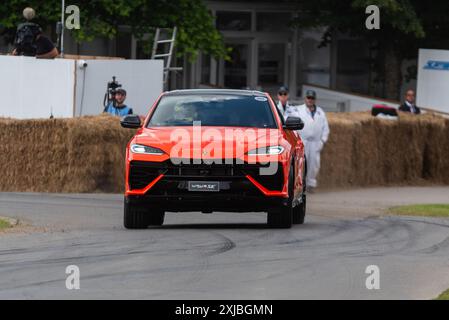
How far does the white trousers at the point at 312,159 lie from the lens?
2697 centimetres

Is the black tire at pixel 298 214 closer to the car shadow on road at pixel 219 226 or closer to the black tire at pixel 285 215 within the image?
the car shadow on road at pixel 219 226

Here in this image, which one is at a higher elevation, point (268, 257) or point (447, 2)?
point (447, 2)

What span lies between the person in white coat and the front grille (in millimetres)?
9522

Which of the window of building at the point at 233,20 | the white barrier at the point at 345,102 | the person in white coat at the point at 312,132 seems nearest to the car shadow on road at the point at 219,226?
the person in white coat at the point at 312,132

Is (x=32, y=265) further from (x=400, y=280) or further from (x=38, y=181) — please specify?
(x=38, y=181)

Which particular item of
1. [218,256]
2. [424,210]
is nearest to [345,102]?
[424,210]

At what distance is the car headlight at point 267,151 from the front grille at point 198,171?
13 cm

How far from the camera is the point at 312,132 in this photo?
2669 cm

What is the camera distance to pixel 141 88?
102 feet

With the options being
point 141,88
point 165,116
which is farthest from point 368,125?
point 165,116

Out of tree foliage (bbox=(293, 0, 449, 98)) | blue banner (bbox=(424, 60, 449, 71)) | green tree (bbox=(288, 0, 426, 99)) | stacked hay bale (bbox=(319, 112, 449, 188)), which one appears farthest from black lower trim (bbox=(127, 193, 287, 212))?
blue banner (bbox=(424, 60, 449, 71))

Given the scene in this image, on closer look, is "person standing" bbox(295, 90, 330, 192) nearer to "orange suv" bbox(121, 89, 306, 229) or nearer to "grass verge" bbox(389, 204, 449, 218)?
"grass verge" bbox(389, 204, 449, 218)

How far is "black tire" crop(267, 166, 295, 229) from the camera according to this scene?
1739cm
